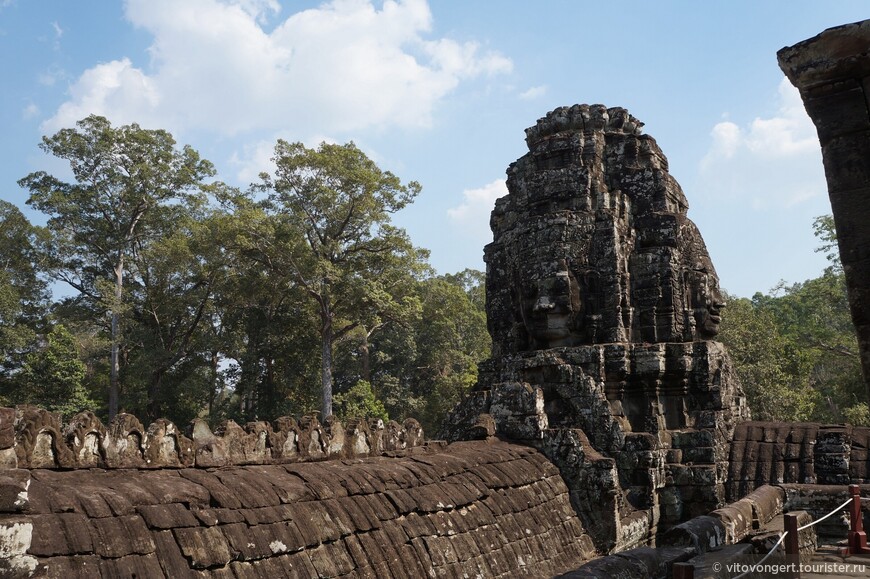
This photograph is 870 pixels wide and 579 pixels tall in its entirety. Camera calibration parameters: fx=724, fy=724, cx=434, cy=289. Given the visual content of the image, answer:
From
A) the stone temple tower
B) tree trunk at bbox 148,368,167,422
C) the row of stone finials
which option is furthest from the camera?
tree trunk at bbox 148,368,167,422

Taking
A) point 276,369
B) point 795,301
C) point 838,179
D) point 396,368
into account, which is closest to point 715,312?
point 838,179

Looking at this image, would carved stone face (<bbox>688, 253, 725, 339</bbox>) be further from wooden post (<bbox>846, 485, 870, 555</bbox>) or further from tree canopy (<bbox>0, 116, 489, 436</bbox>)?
tree canopy (<bbox>0, 116, 489, 436</bbox>)

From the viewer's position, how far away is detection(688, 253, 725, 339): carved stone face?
454 inches

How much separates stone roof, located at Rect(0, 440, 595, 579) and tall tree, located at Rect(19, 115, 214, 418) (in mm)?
24475

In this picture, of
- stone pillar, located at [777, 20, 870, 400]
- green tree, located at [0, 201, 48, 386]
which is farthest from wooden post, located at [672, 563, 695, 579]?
green tree, located at [0, 201, 48, 386]

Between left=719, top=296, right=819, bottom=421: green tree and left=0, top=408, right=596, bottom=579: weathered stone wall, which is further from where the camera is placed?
left=719, top=296, right=819, bottom=421: green tree

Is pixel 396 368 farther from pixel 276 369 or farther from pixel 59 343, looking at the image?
pixel 59 343

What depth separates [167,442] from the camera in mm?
4688

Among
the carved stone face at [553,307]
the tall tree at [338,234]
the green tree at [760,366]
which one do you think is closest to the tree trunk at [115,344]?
the tall tree at [338,234]

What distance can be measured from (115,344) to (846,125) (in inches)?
1049

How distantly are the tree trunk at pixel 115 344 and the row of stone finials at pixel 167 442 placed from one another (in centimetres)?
2184

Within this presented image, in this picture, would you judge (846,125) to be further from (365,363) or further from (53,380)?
(365,363)

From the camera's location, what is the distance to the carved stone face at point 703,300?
11531 mm

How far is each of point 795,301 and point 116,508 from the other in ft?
179
